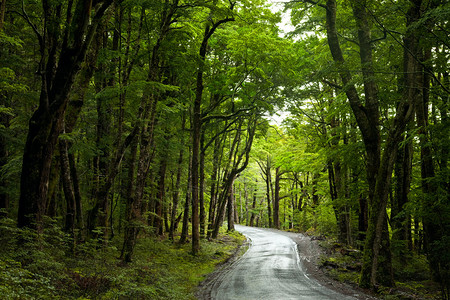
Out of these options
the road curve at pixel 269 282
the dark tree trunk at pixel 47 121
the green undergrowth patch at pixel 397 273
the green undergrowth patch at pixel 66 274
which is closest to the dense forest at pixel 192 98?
the dark tree trunk at pixel 47 121

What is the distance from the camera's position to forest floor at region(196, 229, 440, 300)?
32.0 feet

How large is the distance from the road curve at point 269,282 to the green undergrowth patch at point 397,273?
1380 mm

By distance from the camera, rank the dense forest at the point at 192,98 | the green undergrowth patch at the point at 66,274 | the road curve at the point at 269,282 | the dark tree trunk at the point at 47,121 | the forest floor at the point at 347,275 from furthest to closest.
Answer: the forest floor at the point at 347,275 < the road curve at the point at 269,282 < the dense forest at the point at 192,98 < the dark tree trunk at the point at 47,121 < the green undergrowth patch at the point at 66,274

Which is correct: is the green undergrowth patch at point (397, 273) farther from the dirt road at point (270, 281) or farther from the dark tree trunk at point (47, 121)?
the dark tree trunk at point (47, 121)

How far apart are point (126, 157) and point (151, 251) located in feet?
17.2

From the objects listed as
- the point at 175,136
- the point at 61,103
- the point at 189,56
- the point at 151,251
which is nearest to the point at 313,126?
the point at 175,136

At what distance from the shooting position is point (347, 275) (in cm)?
1226

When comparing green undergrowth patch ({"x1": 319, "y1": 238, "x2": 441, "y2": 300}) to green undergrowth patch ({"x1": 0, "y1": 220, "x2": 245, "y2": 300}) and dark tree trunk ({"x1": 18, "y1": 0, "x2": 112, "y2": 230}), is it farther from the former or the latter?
dark tree trunk ({"x1": 18, "y1": 0, "x2": 112, "y2": 230})

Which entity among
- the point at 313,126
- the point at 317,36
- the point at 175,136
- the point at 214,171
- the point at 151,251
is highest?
the point at 317,36

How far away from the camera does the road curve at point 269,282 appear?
9.18 metres

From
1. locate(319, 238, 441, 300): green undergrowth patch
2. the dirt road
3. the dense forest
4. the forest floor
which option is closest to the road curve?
the dirt road

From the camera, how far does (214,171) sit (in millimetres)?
23172

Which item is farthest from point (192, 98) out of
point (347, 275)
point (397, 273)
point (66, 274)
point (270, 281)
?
point (397, 273)

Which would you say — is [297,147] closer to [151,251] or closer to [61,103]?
[151,251]
